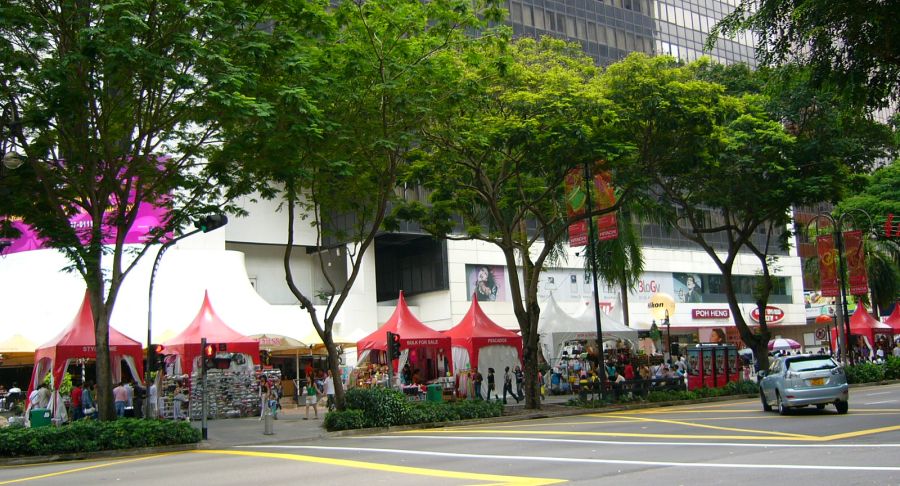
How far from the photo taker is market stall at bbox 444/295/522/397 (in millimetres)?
35688

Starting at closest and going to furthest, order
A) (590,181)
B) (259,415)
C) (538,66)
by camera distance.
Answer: (538,66) < (590,181) < (259,415)

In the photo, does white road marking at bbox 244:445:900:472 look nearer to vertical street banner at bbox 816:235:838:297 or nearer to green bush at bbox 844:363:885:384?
vertical street banner at bbox 816:235:838:297

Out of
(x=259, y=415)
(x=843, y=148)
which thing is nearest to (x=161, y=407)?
(x=259, y=415)

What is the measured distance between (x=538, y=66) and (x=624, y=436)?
14152 millimetres

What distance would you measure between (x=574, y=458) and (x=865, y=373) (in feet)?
97.9

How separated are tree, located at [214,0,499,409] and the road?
7.14 metres

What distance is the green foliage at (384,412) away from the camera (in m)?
25.2

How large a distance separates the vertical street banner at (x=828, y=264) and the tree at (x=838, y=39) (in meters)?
18.7

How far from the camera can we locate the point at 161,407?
31.3 metres

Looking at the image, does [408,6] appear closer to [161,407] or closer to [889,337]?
[161,407]

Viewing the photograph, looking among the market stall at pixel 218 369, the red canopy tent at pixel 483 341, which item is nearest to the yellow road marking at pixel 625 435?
the red canopy tent at pixel 483 341

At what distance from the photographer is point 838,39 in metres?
17.9

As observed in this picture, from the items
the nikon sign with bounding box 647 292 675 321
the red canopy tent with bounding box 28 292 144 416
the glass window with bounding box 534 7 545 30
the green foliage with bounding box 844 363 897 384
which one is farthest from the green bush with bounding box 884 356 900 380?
the red canopy tent with bounding box 28 292 144 416

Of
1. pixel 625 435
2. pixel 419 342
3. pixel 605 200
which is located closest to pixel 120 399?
pixel 419 342
